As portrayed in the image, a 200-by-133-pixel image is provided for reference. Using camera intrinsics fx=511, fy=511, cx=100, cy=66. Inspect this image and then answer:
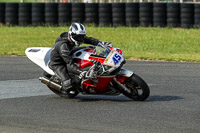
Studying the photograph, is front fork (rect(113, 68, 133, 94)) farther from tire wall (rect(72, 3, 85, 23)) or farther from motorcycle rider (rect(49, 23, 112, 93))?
tire wall (rect(72, 3, 85, 23))

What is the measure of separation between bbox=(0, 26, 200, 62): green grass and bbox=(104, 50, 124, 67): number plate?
23.5ft

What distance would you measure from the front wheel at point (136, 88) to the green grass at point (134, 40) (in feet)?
22.5

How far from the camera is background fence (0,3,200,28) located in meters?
23.3

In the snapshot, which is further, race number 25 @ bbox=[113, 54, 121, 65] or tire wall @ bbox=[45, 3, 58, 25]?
tire wall @ bbox=[45, 3, 58, 25]

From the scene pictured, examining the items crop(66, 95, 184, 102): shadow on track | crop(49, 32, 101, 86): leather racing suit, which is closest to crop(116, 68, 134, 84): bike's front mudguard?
crop(66, 95, 184, 102): shadow on track

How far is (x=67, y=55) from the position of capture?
8938 millimetres

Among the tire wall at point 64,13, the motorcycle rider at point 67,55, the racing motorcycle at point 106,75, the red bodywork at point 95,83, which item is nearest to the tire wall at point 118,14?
the tire wall at point 64,13

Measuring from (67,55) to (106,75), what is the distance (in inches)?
30.7

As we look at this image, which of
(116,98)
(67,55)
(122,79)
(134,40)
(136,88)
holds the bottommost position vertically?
(134,40)

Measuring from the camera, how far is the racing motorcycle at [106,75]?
28.7 ft

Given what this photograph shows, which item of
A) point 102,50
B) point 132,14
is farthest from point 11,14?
point 102,50

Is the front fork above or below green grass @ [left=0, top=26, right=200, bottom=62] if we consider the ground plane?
above

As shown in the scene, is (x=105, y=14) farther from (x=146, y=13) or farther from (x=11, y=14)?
(x=11, y=14)

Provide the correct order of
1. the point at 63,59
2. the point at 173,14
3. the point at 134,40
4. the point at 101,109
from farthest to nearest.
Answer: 1. the point at 173,14
2. the point at 134,40
3. the point at 63,59
4. the point at 101,109
